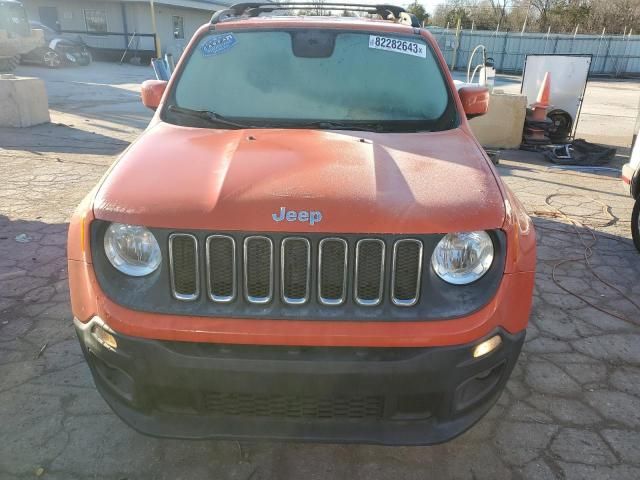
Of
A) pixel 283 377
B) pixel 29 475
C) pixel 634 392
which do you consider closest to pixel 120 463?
pixel 29 475

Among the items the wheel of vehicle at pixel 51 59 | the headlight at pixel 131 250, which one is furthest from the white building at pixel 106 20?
the headlight at pixel 131 250

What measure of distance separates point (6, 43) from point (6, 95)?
9.61 meters

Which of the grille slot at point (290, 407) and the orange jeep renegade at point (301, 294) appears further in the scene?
the grille slot at point (290, 407)

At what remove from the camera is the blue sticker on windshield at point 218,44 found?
131 inches

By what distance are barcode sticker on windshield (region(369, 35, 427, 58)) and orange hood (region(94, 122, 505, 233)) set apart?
102cm

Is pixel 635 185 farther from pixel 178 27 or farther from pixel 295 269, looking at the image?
pixel 178 27

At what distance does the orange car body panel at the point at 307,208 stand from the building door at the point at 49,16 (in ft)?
110

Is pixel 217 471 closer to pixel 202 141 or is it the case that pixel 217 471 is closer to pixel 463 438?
pixel 463 438

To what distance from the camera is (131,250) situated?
2.09m

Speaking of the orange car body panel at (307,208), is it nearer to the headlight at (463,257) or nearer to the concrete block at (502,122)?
the headlight at (463,257)

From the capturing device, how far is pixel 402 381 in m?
1.93

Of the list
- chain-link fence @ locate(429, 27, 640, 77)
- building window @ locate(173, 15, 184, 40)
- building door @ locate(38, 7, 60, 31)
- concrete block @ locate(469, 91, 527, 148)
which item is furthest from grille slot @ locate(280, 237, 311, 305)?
building window @ locate(173, 15, 184, 40)

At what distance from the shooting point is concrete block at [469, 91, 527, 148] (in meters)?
9.42

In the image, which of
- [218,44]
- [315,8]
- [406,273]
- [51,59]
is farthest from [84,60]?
[406,273]
